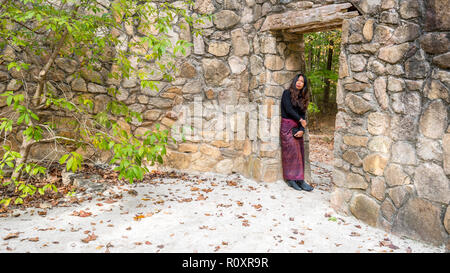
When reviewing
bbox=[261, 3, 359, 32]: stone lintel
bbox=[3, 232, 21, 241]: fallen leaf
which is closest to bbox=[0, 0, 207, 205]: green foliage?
bbox=[3, 232, 21, 241]: fallen leaf

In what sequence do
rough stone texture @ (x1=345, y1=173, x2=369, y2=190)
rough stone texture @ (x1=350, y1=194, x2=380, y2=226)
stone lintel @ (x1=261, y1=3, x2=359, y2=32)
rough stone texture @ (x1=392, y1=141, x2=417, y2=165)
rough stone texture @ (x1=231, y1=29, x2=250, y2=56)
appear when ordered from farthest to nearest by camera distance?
1. rough stone texture @ (x1=231, y1=29, x2=250, y2=56)
2. stone lintel @ (x1=261, y1=3, x2=359, y2=32)
3. rough stone texture @ (x1=345, y1=173, x2=369, y2=190)
4. rough stone texture @ (x1=350, y1=194, x2=380, y2=226)
5. rough stone texture @ (x1=392, y1=141, x2=417, y2=165)

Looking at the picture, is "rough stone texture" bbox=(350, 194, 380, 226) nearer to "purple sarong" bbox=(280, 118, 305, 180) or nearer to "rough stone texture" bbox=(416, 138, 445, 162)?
"rough stone texture" bbox=(416, 138, 445, 162)

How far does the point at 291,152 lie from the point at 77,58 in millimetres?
3598

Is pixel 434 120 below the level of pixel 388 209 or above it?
above

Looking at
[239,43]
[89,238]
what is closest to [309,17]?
[239,43]

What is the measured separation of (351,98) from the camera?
326cm

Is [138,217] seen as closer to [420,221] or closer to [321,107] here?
[420,221]

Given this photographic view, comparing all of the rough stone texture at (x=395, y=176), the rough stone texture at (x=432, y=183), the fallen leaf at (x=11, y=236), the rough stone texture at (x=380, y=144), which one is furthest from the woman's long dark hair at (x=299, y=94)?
the fallen leaf at (x=11, y=236)

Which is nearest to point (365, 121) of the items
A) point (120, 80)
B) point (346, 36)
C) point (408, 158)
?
point (408, 158)

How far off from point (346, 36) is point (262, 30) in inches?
52.1

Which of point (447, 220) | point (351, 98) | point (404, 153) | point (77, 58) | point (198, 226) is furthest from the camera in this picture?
point (77, 58)

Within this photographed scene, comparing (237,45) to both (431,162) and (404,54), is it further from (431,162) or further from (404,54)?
(431,162)

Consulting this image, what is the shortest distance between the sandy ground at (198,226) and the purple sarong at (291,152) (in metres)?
0.32

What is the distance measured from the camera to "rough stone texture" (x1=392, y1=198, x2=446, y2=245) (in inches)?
102
